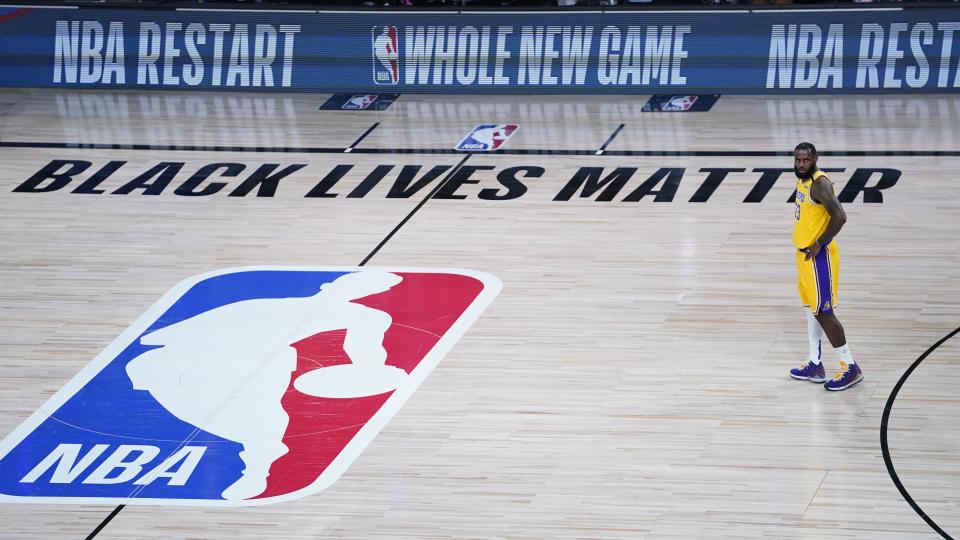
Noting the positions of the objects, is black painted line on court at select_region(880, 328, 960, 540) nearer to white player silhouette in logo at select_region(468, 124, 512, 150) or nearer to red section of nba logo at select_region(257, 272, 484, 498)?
red section of nba logo at select_region(257, 272, 484, 498)

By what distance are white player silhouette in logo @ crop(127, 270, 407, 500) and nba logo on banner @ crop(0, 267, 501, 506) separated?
1cm

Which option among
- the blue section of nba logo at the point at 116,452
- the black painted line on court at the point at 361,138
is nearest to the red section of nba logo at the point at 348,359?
the blue section of nba logo at the point at 116,452

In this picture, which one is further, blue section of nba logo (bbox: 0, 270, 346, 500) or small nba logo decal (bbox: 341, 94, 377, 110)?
small nba logo decal (bbox: 341, 94, 377, 110)

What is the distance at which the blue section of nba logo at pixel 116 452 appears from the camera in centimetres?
789

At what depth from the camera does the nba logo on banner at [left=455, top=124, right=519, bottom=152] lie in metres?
13.9

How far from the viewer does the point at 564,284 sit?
10609mm

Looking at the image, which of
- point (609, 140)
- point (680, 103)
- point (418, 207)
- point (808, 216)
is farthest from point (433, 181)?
point (808, 216)

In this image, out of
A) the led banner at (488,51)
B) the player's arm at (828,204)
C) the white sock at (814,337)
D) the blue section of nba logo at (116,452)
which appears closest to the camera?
the blue section of nba logo at (116,452)

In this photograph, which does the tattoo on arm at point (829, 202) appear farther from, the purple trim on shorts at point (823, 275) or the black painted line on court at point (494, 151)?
the black painted line on court at point (494, 151)

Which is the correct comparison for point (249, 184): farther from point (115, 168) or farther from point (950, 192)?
point (950, 192)

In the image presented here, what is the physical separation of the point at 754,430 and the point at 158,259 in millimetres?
5480

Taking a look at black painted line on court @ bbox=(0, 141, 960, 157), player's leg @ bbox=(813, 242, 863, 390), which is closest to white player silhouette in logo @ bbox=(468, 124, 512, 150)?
black painted line on court @ bbox=(0, 141, 960, 157)

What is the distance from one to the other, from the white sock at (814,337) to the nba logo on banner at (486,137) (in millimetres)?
5729

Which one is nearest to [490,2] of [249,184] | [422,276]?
[249,184]
